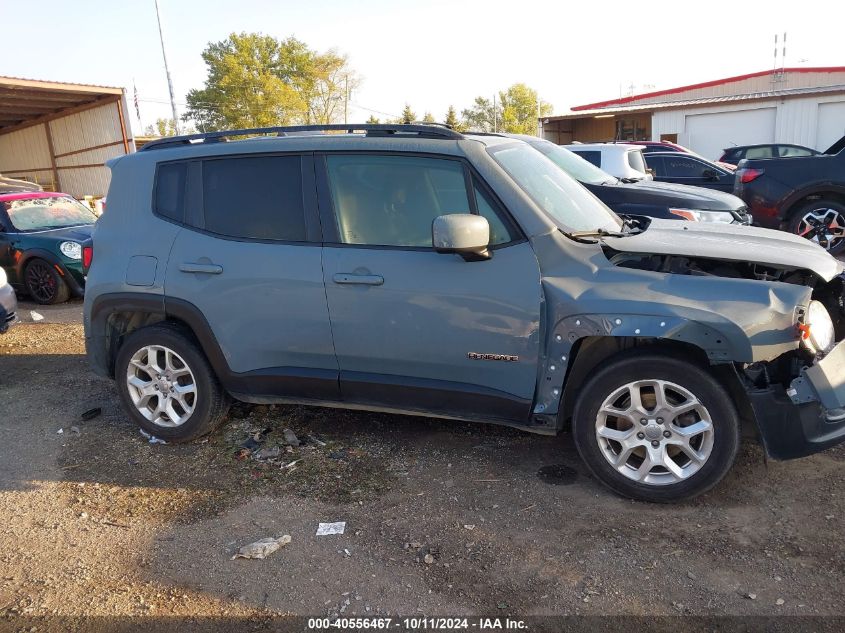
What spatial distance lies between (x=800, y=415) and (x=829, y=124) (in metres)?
30.4

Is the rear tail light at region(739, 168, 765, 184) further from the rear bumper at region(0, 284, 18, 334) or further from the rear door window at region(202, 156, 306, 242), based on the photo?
the rear bumper at region(0, 284, 18, 334)

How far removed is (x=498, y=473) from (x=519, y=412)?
491 mm

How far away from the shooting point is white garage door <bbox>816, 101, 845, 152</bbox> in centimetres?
2759

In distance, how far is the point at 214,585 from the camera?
3.06 meters

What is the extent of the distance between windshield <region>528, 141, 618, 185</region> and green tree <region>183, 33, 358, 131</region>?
54543 millimetres

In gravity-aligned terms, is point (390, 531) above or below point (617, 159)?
below

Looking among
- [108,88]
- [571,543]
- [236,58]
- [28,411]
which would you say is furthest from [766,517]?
[236,58]

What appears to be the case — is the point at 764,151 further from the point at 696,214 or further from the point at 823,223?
the point at 696,214

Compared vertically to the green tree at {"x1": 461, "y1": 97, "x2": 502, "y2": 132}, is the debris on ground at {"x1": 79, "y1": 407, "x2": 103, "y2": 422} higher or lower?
lower

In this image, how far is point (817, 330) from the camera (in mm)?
3424

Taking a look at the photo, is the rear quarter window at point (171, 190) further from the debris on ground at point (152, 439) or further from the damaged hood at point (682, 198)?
the damaged hood at point (682, 198)

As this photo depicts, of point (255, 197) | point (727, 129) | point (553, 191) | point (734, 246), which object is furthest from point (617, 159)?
point (727, 129)

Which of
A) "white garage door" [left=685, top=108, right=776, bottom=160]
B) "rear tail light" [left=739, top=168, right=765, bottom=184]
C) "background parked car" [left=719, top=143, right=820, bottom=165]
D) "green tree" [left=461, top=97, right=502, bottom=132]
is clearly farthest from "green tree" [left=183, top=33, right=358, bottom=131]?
"rear tail light" [left=739, top=168, right=765, bottom=184]

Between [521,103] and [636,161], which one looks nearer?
[636,161]
